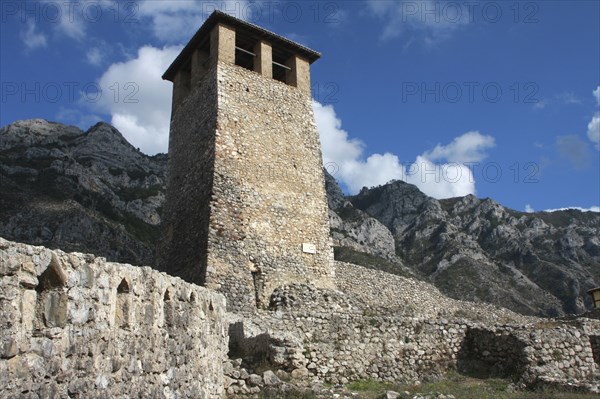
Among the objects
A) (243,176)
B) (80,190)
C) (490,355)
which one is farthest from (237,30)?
(80,190)

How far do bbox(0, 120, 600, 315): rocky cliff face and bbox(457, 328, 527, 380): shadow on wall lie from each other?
2162cm

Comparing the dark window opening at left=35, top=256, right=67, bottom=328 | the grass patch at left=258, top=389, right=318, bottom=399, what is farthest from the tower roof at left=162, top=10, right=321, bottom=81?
the dark window opening at left=35, top=256, right=67, bottom=328

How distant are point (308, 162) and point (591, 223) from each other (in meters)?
74.9

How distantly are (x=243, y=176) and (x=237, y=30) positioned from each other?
21.8 ft

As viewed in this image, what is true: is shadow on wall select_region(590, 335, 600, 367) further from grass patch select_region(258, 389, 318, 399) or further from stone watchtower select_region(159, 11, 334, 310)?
grass patch select_region(258, 389, 318, 399)

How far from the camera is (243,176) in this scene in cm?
1795

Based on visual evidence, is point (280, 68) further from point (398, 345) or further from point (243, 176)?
point (398, 345)

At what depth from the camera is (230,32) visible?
20.5 metres

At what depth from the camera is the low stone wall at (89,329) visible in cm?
430

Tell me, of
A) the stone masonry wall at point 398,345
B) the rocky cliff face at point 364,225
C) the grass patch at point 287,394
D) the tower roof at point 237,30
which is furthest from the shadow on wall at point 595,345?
the rocky cliff face at point 364,225

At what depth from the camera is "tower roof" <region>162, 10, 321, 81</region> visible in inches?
803

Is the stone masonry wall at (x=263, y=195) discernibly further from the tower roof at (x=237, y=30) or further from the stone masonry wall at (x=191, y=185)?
the tower roof at (x=237, y=30)

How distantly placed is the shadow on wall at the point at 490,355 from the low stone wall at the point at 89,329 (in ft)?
31.2

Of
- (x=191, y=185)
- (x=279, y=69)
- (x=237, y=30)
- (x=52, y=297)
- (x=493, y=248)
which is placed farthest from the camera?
(x=493, y=248)
